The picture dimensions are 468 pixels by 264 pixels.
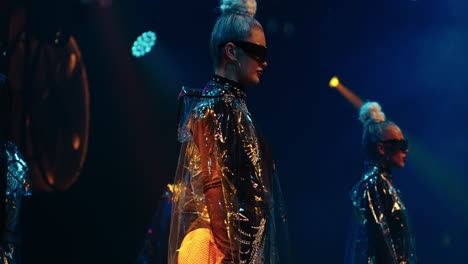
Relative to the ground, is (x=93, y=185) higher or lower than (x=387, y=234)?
higher

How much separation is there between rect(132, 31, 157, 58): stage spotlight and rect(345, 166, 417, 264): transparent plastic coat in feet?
6.76

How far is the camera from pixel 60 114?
4055mm

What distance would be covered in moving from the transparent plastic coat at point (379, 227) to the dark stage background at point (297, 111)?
5.41ft

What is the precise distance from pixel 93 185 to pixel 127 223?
1.40 ft

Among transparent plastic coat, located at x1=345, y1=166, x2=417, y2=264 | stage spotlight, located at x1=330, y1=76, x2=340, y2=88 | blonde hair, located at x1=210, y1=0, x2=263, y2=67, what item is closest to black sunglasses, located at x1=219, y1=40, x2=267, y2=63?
blonde hair, located at x1=210, y1=0, x2=263, y2=67

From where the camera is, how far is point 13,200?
7.60ft

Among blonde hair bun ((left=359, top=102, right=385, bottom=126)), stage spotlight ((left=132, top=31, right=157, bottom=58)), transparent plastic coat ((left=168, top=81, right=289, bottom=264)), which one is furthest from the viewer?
stage spotlight ((left=132, top=31, right=157, bottom=58))

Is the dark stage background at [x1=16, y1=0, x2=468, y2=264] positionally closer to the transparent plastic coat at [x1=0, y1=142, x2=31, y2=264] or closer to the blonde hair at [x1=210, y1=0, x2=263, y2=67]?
the transparent plastic coat at [x1=0, y1=142, x2=31, y2=264]

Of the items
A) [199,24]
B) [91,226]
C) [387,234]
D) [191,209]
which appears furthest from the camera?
[199,24]

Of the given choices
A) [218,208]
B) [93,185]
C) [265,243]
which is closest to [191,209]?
[218,208]

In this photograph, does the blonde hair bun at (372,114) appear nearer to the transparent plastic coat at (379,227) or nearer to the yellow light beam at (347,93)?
the transparent plastic coat at (379,227)

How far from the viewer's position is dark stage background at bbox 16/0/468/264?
4.15 m

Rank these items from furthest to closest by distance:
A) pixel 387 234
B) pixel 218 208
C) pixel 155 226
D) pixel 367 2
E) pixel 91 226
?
1. pixel 367 2
2. pixel 91 226
3. pixel 155 226
4. pixel 387 234
5. pixel 218 208

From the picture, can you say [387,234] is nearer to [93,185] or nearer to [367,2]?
[93,185]
